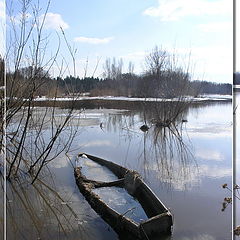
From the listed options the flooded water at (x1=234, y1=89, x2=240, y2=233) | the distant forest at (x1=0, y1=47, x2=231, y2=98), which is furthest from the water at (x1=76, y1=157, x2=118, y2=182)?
the flooded water at (x1=234, y1=89, x2=240, y2=233)

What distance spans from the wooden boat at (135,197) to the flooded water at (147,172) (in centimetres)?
5

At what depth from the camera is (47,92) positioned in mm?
1361

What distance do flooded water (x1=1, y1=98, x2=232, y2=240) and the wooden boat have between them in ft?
0.15

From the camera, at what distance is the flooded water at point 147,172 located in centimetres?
135

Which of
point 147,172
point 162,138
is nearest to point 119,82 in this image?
point 162,138

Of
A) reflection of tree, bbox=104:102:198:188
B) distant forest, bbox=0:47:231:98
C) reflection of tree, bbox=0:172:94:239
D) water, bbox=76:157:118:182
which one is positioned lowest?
reflection of tree, bbox=0:172:94:239

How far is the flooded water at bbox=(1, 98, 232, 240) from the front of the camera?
1.35 metres

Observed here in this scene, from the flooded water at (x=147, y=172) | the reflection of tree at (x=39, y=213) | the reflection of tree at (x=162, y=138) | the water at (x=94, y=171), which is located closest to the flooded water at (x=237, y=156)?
the flooded water at (x=147, y=172)

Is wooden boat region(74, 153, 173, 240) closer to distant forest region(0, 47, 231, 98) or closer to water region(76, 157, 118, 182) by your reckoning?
water region(76, 157, 118, 182)

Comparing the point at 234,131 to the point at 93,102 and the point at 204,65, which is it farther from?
the point at 93,102

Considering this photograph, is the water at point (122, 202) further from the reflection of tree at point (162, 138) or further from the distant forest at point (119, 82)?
the distant forest at point (119, 82)

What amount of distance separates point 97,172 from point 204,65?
98 centimetres

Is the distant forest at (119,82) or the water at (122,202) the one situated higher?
the distant forest at (119,82)

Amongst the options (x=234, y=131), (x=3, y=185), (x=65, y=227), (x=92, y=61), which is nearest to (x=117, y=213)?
(x=65, y=227)
